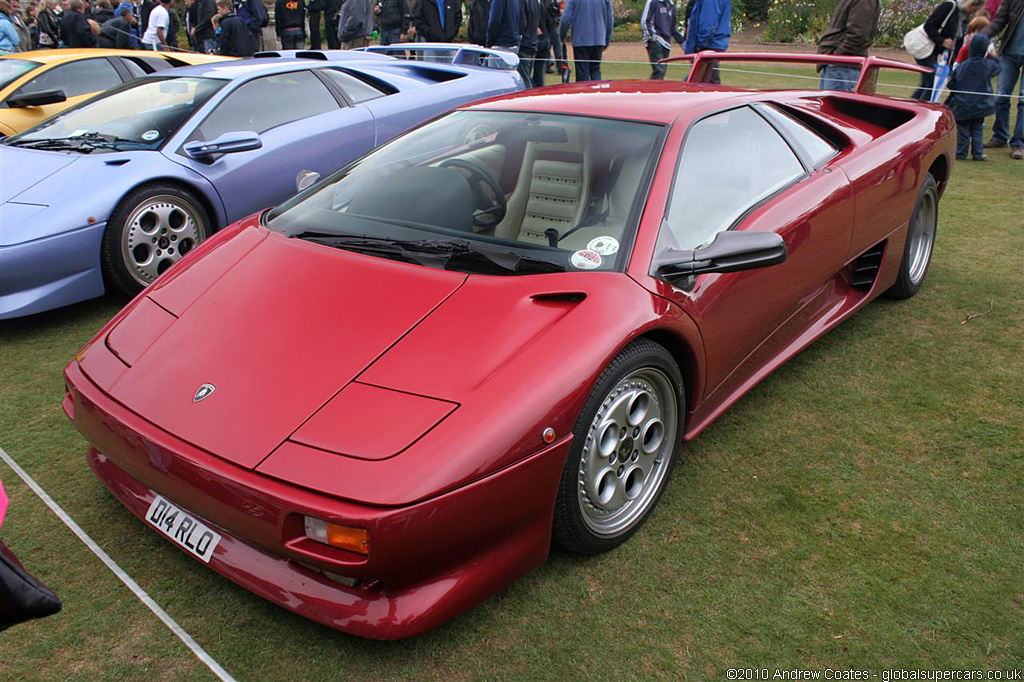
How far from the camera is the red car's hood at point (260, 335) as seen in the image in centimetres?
213

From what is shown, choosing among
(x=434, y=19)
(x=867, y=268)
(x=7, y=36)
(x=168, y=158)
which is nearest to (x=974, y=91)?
(x=867, y=268)

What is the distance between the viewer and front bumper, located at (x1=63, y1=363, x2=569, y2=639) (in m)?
1.89

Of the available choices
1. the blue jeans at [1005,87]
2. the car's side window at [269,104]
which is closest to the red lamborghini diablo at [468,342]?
the car's side window at [269,104]

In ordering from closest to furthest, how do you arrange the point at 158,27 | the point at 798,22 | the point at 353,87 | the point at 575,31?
the point at 353,87
the point at 575,31
the point at 158,27
the point at 798,22

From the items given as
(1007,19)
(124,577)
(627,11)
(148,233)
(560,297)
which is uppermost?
(627,11)

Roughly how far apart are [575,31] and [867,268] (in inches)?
296

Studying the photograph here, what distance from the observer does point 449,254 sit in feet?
8.49

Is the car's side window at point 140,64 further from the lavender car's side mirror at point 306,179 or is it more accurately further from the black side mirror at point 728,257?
the black side mirror at point 728,257

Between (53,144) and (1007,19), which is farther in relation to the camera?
(1007,19)

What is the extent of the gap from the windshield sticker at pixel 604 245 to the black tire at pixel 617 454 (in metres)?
0.31

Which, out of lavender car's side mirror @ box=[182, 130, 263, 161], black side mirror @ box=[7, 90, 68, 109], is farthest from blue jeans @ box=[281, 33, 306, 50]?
lavender car's side mirror @ box=[182, 130, 263, 161]

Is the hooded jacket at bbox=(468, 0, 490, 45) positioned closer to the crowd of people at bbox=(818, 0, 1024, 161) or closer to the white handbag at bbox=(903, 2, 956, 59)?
the crowd of people at bbox=(818, 0, 1024, 161)

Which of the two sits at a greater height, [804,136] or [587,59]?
[587,59]

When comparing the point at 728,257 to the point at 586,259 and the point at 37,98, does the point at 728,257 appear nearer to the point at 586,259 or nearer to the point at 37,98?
the point at 586,259
